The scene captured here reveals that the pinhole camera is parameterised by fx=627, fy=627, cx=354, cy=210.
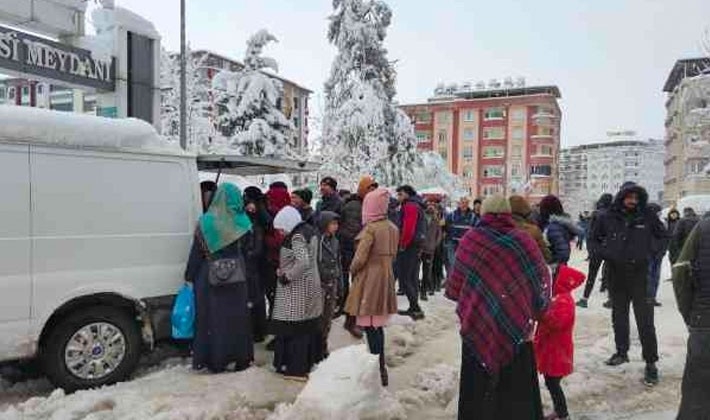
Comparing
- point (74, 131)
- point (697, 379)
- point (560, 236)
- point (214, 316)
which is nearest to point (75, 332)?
point (214, 316)

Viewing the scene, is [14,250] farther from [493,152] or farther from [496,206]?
[493,152]

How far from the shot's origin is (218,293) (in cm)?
587

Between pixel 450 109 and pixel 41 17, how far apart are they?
84554 millimetres

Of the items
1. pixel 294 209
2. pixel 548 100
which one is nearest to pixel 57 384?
pixel 294 209

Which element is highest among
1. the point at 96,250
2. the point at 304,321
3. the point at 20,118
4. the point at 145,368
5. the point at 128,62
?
the point at 128,62

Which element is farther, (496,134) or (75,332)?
(496,134)

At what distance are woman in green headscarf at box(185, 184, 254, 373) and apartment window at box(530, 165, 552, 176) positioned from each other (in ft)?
269

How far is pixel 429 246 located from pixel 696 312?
715 cm

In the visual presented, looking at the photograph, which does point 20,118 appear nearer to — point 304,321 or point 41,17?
point 304,321

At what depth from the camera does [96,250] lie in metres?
5.41

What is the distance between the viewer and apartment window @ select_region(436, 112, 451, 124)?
3551 inches

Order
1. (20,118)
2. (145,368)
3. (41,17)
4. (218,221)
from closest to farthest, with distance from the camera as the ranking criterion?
(20,118)
(218,221)
(145,368)
(41,17)

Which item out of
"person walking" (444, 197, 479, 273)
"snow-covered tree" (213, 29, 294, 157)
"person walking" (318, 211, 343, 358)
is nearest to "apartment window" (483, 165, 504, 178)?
"snow-covered tree" (213, 29, 294, 157)

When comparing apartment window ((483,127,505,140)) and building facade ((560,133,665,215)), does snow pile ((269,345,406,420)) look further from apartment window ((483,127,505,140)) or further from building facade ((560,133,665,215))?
building facade ((560,133,665,215))
